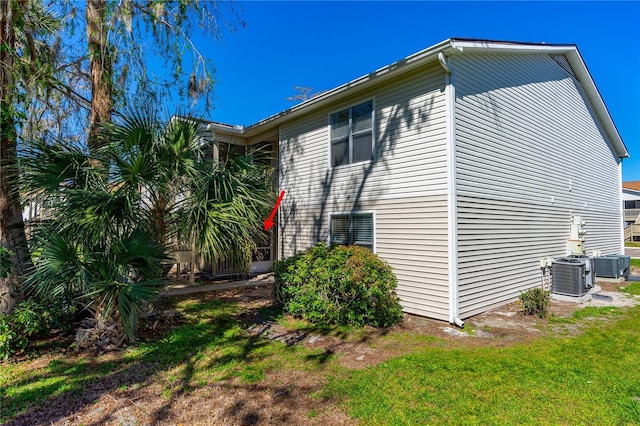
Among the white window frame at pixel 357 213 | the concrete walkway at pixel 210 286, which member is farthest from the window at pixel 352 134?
the concrete walkway at pixel 210 286

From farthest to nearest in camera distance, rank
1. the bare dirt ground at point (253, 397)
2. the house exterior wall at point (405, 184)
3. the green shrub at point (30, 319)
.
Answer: the house exterior wall at point (405, 184) < the green shrub at point (30, 319) < the bare dirt ground at point (253, 397)

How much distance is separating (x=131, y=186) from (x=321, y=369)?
3.63m

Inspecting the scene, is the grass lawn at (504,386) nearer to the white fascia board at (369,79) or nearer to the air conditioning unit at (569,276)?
the air conditioning unit at (569,276)

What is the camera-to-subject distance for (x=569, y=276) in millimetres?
7703

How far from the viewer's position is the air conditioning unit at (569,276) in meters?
7.56

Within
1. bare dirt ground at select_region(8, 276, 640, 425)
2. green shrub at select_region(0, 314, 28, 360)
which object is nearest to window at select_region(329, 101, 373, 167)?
bare dirt ground at select_region(8, 276, 640, 425)

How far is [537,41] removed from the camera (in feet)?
26.3

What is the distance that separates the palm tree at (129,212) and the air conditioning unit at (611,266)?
430 inches

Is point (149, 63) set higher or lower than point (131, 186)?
higher

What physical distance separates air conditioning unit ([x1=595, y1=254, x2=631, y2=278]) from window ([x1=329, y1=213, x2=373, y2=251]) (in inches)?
319

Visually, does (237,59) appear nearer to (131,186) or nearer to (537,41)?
(131,186)

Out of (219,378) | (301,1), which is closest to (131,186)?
(219,378)

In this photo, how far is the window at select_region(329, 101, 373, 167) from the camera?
7574 millimetres

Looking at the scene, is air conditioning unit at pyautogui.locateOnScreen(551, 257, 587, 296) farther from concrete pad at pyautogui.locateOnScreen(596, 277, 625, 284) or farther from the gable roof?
the gable roof
